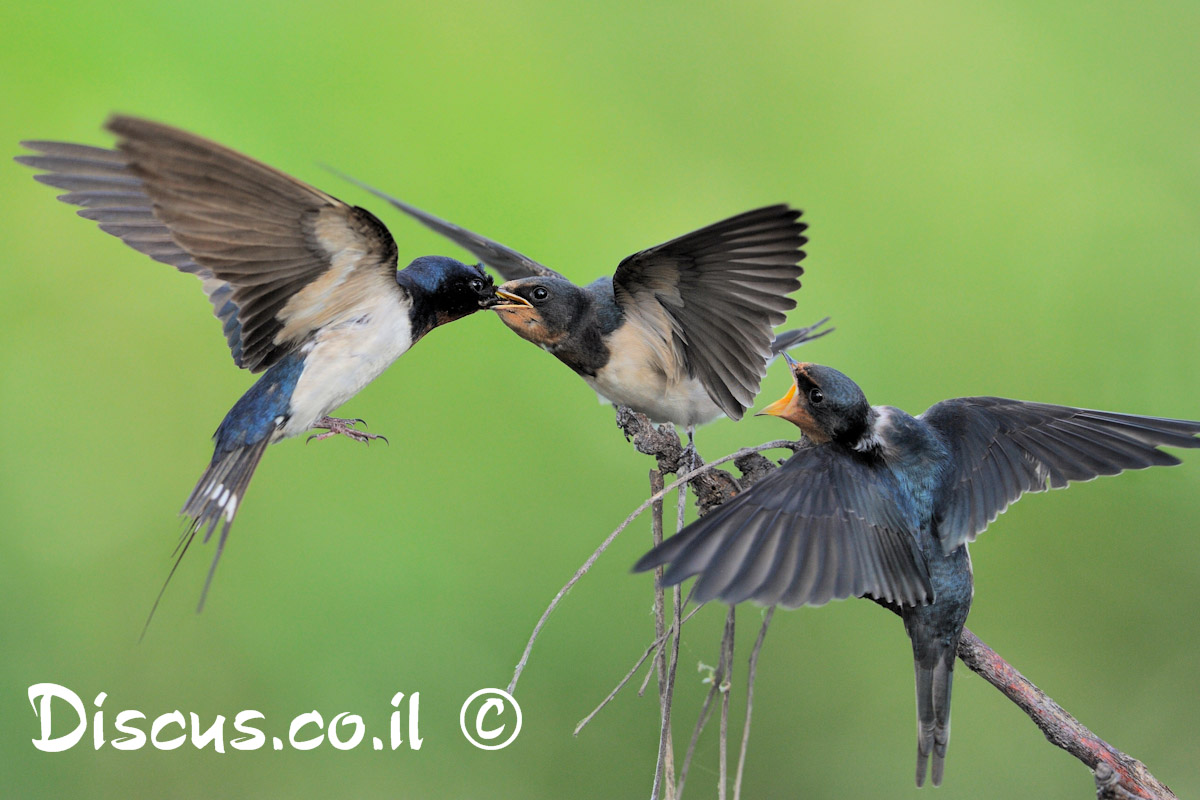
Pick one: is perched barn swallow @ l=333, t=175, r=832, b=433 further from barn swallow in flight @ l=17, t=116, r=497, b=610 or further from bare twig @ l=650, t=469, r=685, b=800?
bare twig @ l=650, t=469, r=685, b=800

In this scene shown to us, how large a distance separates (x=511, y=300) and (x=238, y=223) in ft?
1.38

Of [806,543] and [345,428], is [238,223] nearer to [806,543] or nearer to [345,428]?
[345,428]

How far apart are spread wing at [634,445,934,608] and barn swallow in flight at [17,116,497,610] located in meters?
0.41

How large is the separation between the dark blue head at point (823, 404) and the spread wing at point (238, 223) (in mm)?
451

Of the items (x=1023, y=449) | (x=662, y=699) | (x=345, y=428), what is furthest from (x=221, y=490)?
(x=1023, y=449)

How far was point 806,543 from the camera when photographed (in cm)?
100

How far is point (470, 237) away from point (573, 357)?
278 mm

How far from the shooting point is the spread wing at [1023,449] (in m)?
1.13

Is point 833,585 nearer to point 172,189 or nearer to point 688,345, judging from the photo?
point 688,345

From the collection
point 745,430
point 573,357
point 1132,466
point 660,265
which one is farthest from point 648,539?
point 1132,466

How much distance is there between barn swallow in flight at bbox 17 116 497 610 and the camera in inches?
36.9

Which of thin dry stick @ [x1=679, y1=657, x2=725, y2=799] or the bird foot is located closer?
thin dry stick @ [x1=679, y1=657, x2=725, y2=799]

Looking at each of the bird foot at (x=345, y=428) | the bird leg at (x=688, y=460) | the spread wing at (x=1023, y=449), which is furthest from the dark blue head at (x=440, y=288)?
the spread wing at (x=1023, y=449)

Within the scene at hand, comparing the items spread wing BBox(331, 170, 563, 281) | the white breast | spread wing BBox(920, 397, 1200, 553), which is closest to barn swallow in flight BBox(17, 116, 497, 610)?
the white breast
